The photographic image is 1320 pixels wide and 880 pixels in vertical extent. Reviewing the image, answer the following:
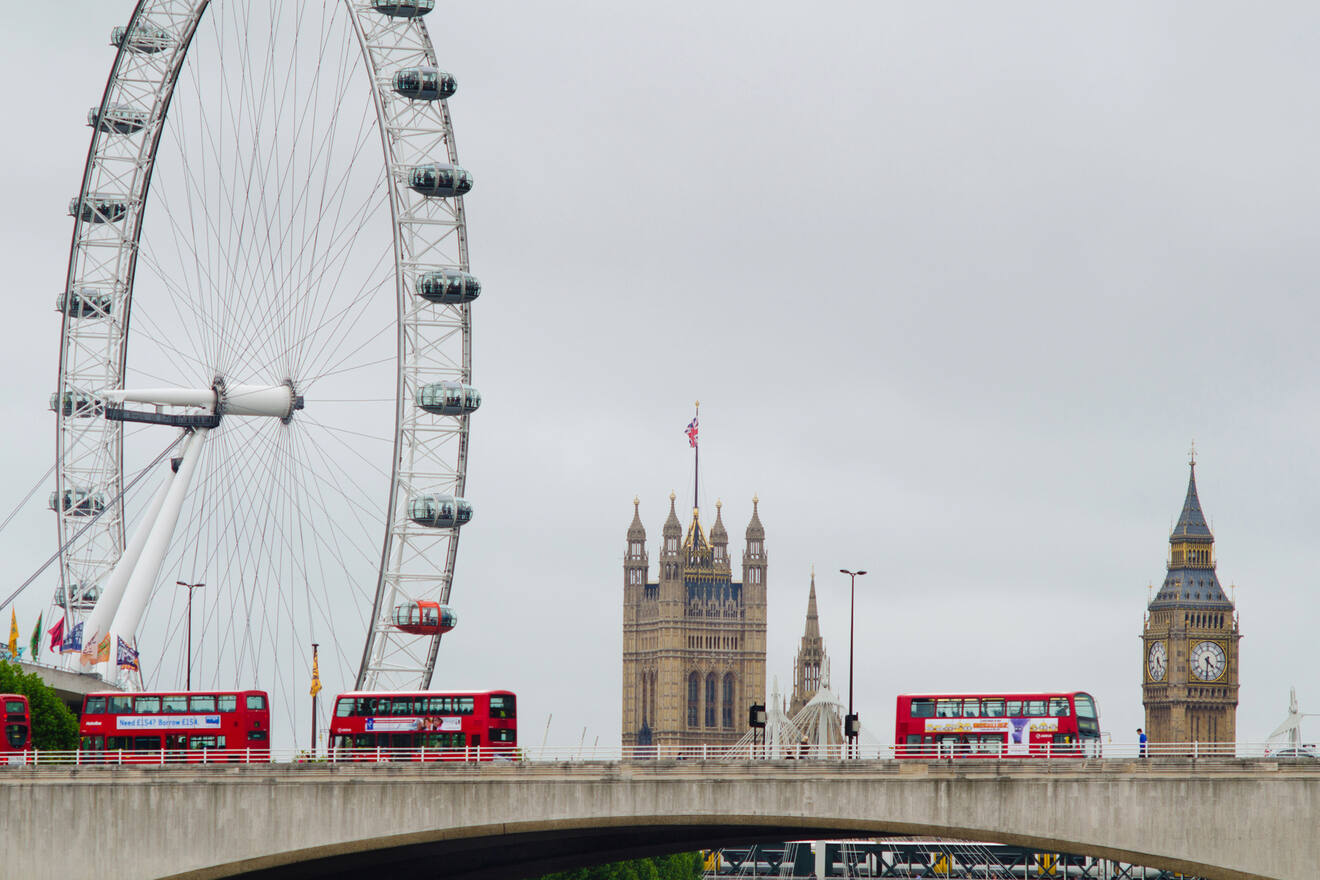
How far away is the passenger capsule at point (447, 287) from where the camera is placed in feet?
317

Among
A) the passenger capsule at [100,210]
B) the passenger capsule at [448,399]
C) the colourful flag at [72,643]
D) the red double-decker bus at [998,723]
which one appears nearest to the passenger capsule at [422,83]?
the passenger capsule at [448,399]

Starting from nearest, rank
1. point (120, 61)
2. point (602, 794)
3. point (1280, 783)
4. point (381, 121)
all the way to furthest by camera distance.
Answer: point (1280, 783)
point (602, 794)
point (381, 121)
point (120, 61)

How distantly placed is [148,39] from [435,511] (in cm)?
2883

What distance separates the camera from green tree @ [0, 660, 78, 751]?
9500 centimetres

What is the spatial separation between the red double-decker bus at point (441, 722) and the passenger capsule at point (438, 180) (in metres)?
27.5

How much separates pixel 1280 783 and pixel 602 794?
64.2ft

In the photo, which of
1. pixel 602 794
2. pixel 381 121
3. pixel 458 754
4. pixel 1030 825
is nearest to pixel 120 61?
pixel 381 121

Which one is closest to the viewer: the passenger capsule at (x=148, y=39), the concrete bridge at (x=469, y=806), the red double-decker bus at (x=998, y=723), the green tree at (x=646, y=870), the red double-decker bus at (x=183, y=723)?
the concrete bridge at (x=469, y=806)

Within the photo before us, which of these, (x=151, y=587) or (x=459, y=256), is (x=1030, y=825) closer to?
(x=459, y=256)

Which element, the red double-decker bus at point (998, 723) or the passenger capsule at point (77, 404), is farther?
the passenger capsule at point (77, 404)

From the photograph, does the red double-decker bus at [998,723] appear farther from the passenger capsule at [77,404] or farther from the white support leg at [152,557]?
the passenger capsule at [77,404]

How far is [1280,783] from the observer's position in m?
62.1

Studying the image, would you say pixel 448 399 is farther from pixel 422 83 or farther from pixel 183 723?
pixel 183 723

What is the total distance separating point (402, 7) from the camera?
9775 cm
